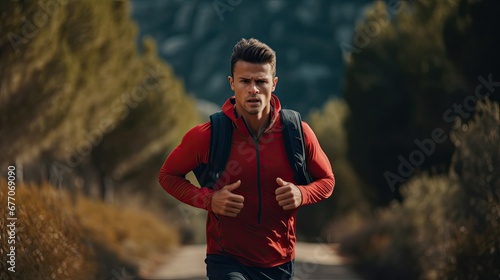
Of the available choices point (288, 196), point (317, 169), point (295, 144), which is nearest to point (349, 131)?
point (317, 169)

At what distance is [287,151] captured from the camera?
20.4 feet

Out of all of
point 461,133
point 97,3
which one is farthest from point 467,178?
point 97,3

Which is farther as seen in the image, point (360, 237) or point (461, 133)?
point (360, 237)

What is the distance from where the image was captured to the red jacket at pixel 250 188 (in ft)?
20.2

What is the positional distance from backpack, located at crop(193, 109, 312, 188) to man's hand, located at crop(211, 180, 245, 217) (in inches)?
8.7

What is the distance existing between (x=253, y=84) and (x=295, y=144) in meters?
0.44

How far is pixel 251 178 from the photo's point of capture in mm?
6156

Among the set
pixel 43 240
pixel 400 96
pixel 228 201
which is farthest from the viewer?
pixel 400 96

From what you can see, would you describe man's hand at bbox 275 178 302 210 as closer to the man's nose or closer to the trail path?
the man's nose

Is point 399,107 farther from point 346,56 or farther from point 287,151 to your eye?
point 287,151

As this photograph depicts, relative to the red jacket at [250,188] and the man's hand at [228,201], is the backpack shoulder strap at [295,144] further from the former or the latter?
the man's hand at [228,201]

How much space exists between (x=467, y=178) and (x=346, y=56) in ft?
59.4

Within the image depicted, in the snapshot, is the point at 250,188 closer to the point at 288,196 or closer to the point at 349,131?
the point at 288,196

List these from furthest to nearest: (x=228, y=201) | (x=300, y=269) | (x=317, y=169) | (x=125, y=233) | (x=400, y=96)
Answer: (x=125, y=233)
(x=400, y=96)
(x=300, y=269)
(x=317, y=169)
(x=228, y=201)
